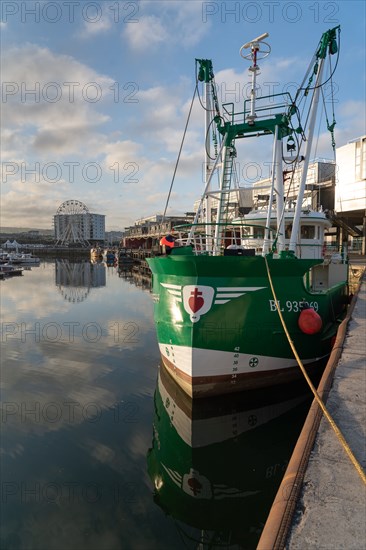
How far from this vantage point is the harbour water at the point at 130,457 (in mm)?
5090

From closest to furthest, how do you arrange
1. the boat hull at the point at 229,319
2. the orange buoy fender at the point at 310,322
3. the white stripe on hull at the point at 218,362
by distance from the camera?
the boat hull at the point at 229,319 < the white stripe on hull at the point at 218,362 < the orange buoy fender at the point at 310,322

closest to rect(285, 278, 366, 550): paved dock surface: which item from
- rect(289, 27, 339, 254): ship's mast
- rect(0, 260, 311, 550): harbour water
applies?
rect(0, 260, 311, 550): harbour water

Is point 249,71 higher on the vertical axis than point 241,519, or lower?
higher

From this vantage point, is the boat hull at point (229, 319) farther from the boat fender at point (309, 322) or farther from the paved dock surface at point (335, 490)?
the paved dock surface at point (335, 490)

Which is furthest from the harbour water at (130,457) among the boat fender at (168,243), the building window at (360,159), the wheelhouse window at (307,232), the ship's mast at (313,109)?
the building window at (360,159)

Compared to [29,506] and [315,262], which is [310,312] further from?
[29,506]

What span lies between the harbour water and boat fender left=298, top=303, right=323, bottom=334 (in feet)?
5.98

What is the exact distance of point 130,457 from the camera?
6.78 m

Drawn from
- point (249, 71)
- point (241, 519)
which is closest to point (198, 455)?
point (241, 519)

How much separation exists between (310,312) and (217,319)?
2.42m

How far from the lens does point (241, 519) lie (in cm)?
532

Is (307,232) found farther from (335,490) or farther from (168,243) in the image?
(335,490)

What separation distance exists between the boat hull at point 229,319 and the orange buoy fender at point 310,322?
0.66ft

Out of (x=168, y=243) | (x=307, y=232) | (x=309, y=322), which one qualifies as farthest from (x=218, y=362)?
(x=307, y=232)
